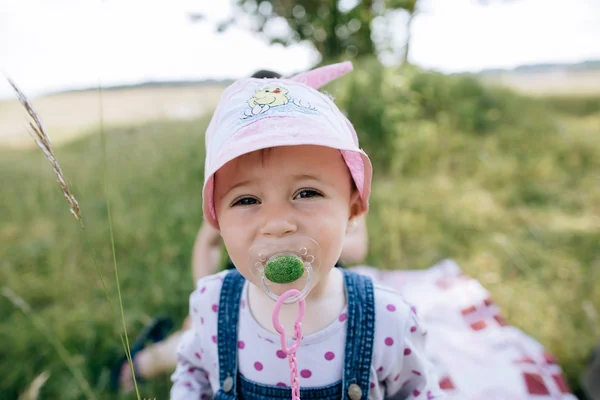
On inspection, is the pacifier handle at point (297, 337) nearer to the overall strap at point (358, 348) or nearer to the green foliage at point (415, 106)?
the overall strap at point (358, 348)

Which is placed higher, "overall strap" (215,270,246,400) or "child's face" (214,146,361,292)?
"child's face" (214,146,361,292)

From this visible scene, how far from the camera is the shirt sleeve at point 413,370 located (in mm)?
1058

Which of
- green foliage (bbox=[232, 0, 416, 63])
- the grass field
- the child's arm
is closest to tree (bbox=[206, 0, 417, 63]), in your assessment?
green foliage (bbox=[232, 0, 416, 63])

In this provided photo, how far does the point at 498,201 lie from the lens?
3.37 m

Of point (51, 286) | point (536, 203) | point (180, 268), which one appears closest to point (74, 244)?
point (51, 286)

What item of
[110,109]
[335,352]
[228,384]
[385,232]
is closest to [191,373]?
[228,384]

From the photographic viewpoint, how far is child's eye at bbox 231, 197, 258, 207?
0.92 meters

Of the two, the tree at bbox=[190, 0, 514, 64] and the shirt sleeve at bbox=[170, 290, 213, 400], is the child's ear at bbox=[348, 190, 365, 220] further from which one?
the tree at bbox=[190, 0, 514, 64]

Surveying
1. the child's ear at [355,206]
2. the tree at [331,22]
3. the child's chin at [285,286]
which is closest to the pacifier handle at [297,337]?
the child's chin at [285,286]

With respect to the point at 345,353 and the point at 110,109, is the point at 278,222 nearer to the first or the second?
the point at 345,353

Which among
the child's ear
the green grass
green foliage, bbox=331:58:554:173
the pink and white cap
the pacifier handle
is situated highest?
the pink and white cap

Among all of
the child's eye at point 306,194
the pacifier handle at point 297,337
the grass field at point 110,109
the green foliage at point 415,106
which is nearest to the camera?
the pacifier handle at point 297,337

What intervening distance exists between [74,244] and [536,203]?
334 cm

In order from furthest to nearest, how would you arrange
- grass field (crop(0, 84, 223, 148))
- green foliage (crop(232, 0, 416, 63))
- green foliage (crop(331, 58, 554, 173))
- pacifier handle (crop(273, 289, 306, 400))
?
grass field (crop(0, 84, 223, 148)), green foliage (crop(232, 0, 416, 63)), green foliage (crop(331, 58, 554, 173)), pacifier handle (crop(273, 289, 306, 400))
